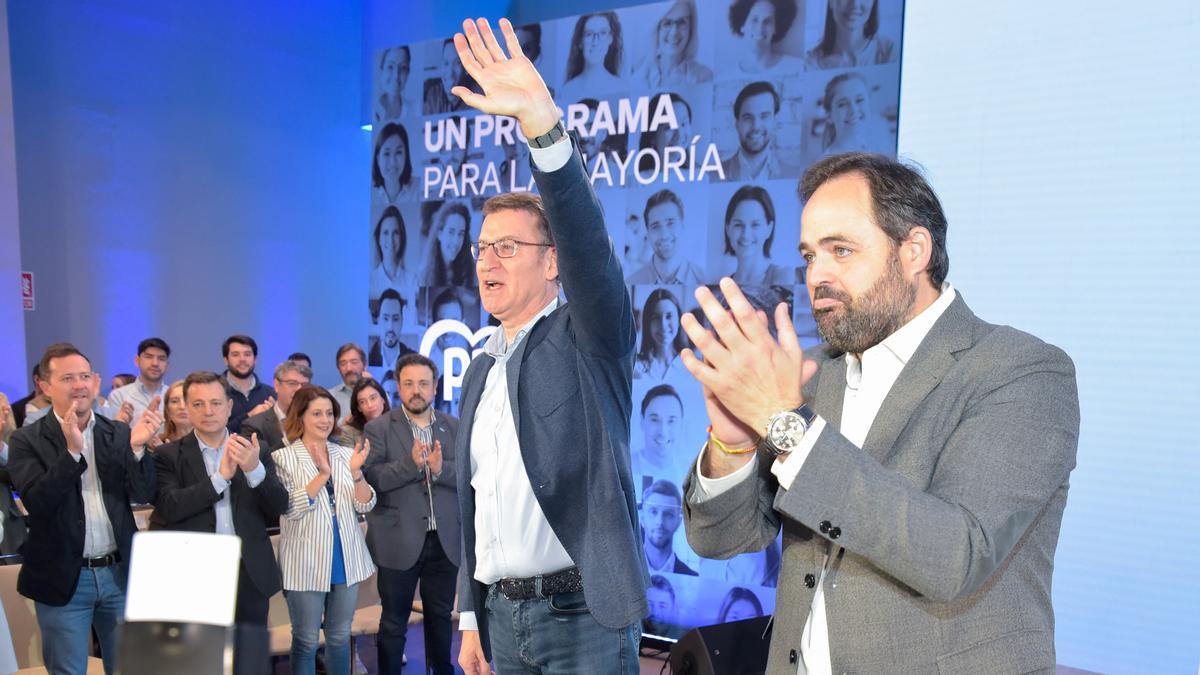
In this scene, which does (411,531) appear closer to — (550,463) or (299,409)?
(299,409)

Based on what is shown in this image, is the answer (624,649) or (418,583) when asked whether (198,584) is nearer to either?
(624,649)

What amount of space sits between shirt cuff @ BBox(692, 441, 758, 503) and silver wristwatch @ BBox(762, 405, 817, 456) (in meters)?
0.22

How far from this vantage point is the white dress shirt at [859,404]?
1.58 meters

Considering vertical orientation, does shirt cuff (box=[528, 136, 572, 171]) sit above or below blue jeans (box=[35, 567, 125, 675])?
above

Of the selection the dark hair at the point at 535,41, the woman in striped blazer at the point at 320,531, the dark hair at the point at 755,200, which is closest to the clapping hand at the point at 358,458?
the woman in striped blazer at the point at 320,531

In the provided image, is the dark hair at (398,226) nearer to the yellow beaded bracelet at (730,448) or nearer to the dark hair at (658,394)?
the dark hair at (658,394)

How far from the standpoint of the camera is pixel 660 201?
19.2 ft

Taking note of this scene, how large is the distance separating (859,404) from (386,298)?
5820 millimetres

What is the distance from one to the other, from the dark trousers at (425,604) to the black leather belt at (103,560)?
4.20 ft

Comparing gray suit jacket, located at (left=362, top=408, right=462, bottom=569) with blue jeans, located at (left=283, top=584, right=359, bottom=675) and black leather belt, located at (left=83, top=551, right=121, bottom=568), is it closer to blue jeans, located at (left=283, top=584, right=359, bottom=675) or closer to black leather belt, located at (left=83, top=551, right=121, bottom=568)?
blue jeans, located at (left=283, top=584, right=359, bottom=675)

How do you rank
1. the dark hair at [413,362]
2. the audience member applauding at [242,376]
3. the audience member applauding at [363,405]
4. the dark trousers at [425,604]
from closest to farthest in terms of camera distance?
1. the dark trousers at [425,604]
2. the dark hair at [413,362]
3. the audience member applauding at [363,405]
4. the audience member applauding at [242,376]

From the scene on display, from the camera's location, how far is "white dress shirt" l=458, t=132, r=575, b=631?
2291mm

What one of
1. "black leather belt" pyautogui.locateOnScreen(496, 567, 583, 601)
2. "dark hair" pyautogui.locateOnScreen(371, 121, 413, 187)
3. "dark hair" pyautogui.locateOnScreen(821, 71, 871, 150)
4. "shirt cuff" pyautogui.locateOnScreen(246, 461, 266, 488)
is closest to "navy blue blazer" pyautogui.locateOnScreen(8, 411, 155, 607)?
"shirt cuff" pyautogui.locateOnScreen(246, 461, 266, 488)

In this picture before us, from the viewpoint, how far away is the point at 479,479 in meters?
2.42
